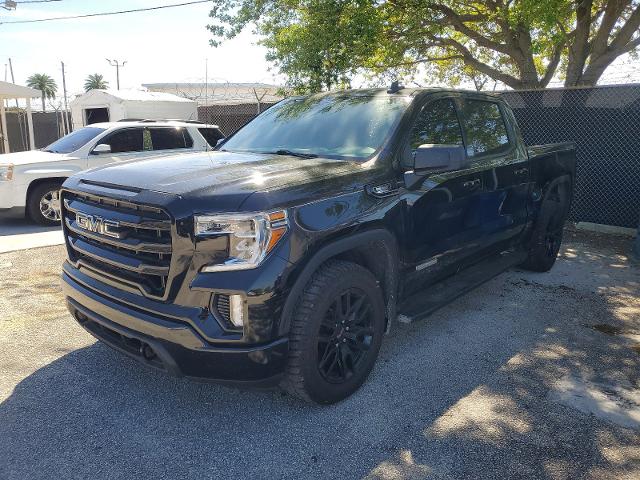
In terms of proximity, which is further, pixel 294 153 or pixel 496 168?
pixel 496 168

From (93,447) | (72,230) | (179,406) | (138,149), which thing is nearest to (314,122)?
(72,230)

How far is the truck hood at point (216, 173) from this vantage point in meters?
2.67

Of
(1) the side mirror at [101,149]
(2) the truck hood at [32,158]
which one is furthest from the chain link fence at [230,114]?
(2) the truck hood at [32,158]

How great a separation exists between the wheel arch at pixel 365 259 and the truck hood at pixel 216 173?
41 cm

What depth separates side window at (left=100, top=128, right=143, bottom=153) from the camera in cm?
888

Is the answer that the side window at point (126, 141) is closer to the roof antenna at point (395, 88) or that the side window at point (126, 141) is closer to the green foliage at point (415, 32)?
the green foliage at point (415, 32)

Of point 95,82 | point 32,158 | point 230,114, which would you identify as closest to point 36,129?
point 230,114

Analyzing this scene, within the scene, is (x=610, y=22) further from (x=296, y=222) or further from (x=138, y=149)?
(x=296, y=222)

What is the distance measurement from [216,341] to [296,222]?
0.73 m

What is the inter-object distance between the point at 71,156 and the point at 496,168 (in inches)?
278

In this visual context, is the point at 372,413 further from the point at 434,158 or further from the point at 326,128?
the point at 326,128

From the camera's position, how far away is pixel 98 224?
2932 millimetres

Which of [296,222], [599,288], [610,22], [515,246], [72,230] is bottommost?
[599,288]

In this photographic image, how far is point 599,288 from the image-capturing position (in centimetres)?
559
